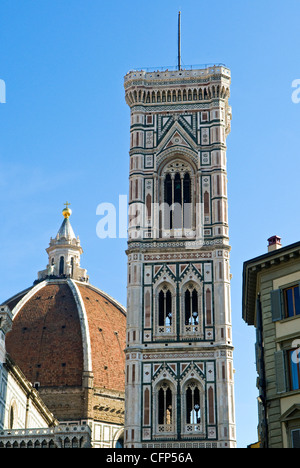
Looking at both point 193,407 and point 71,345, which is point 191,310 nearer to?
point 193,407

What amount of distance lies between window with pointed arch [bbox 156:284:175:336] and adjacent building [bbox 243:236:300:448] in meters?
15.3

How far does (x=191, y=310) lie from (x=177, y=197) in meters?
7.01

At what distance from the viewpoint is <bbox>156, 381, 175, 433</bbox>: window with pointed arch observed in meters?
45.9

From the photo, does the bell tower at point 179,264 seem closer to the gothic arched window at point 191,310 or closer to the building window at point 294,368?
the gothic arched window at point 191,310

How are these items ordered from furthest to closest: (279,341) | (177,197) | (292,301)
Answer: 1. (177,197)
2. (292,301)
3. (279,341)

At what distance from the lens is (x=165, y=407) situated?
46344 millimetres

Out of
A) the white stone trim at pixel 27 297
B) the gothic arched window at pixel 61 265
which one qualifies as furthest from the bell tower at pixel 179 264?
the gothic arched window at pixel 61 265

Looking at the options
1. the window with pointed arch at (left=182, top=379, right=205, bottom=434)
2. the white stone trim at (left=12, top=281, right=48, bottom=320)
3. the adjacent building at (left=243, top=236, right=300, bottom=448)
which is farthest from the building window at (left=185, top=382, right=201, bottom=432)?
the white stone trim at (left=12, top=281, right=48, bottom=320)

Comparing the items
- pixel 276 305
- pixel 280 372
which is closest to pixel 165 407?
pixel 276 305

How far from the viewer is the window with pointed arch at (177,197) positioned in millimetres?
51406

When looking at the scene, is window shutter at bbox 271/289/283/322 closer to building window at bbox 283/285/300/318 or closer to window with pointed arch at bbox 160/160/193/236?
building window at bbox 283/285/300/318
